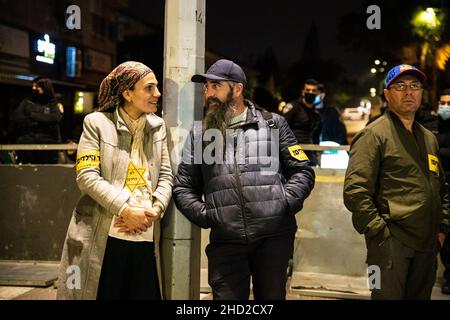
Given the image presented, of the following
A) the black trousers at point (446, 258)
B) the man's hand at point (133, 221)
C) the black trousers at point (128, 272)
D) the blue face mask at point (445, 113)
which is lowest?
the black trousers at point (446, 258)

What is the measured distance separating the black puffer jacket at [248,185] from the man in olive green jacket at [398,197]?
0.46m

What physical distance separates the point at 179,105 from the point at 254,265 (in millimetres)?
1226

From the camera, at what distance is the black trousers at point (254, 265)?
3.31 meters

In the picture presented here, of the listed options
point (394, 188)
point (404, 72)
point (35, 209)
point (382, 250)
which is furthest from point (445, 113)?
point (35, 209)

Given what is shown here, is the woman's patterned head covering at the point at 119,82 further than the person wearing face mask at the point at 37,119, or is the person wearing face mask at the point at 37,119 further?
the person wearing face mask at the point at 37,119

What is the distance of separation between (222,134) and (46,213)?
3.88 meters

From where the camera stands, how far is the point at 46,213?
21.2ft

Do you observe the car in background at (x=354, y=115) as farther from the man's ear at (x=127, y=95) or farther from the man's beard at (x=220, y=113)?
the man's ear at (x=127, y=95)

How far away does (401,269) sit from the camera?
3.52m

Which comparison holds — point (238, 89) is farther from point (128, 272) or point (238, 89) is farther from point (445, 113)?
point (445, 113)

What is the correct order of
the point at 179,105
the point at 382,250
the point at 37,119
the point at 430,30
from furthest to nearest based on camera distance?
the point at 430,30, the point at 37,119, the point at 179,105, the point at 382,250

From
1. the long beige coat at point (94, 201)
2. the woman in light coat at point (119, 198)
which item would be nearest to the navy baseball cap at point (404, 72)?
the woman in light coat at point (119, 198)

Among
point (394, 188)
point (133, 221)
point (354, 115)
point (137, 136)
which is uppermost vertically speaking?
point (354, 115)
